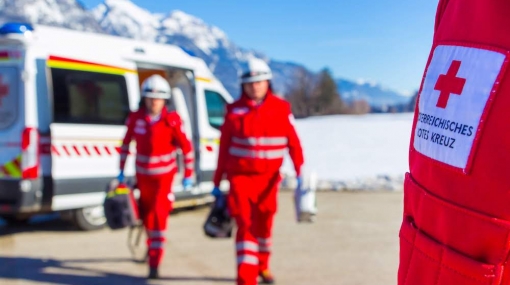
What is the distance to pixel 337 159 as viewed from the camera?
57.2ft

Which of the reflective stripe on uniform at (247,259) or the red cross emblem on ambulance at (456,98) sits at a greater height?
the red cross emblem on ambulance at (456,98)

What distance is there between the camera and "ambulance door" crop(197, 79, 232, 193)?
8.88 metres

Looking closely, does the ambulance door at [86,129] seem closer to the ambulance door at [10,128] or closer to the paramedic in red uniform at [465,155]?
the ambulance door at [10,128]

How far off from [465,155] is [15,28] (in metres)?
6.70

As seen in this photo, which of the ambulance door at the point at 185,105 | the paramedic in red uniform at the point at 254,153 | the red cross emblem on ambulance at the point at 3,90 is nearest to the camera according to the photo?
the paramedic in red uniform at the point at 254,153

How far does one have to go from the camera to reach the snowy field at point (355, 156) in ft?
39.6

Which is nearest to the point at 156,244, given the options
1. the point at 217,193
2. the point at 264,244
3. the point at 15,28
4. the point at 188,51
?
the point at 217,193

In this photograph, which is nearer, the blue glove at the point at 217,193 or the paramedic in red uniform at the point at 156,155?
the blue glove at the point at 217,193

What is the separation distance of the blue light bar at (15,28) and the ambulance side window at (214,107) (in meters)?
2.94

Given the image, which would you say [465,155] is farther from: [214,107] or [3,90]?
[214,107]

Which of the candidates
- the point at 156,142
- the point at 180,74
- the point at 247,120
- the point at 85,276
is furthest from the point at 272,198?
the point at 180,74

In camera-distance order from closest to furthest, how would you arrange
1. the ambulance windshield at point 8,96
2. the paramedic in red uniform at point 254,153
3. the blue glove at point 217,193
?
the paramedic in red uniform at point 254,153 < the blue glove at point 217,193 < the ambulance windshield at point 8,96

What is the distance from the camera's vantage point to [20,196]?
22.1 ft

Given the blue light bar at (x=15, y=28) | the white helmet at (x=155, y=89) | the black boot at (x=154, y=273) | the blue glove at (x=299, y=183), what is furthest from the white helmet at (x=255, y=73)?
the blue light bar at (x=15, y=28)
